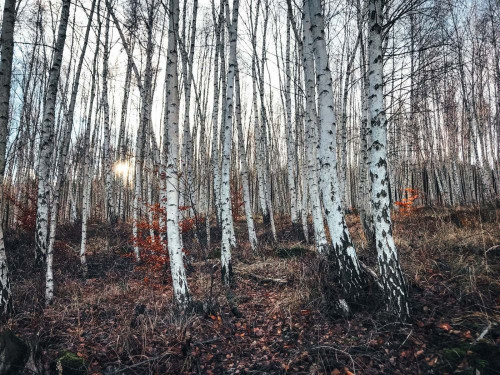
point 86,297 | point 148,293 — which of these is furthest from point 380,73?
point 86,297

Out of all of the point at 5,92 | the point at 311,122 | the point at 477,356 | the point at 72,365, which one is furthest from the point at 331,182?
the point at 5,92

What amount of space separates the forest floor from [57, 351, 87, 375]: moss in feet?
0.39

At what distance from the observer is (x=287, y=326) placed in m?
3.89

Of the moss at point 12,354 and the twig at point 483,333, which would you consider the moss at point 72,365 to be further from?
the twig at point 483,333

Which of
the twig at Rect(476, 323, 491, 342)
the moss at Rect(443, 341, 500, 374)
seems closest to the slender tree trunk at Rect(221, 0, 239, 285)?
the moss at Rect(443, 341, 500, 374)

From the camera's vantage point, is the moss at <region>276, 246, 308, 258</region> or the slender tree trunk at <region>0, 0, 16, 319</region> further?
the moss at <region>276, 246, 308, 258</region>

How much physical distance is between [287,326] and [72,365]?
2685 millimetres

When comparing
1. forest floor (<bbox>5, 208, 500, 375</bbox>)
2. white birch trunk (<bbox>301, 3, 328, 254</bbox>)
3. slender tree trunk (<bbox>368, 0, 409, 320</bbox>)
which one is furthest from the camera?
white birch trunk (<bbox>301, 3, 328, 254</bbox>)

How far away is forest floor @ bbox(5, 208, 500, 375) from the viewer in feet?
9.40

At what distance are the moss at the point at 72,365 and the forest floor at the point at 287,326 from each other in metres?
0.12

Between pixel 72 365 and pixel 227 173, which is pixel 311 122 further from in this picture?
pixel 72 365

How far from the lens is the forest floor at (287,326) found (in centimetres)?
287

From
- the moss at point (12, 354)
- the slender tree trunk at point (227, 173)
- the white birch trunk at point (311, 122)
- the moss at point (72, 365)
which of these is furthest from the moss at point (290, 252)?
the moss at point (12, 354)

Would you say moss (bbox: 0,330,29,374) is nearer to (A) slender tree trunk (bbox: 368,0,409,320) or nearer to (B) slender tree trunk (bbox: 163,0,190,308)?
(B) slender tree trunk (bbox: 163,0,190,308)
